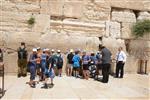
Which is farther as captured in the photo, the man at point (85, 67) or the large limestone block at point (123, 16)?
the large limestone block at point (123, 16)

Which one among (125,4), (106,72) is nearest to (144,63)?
(125,4)

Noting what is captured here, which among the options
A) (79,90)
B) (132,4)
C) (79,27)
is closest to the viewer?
(79,90)

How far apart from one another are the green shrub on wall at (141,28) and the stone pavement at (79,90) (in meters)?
3.12

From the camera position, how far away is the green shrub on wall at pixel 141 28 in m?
15.1

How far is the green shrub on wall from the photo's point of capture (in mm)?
15139

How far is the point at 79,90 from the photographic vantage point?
10.1m

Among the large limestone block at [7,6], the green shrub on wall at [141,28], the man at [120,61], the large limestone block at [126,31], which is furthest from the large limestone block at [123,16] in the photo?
the large limestone block at [7,6]

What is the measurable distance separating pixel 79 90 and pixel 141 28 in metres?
6.36

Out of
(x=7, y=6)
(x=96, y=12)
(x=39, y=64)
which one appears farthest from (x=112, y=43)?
(x=39, y=64)

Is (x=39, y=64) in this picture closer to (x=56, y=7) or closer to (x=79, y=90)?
(x=79, y=90)

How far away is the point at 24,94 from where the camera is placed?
9211 millimetres

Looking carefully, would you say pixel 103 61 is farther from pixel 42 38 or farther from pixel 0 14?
pixel 0 14

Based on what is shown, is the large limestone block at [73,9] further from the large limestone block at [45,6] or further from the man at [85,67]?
the man at [85,67]

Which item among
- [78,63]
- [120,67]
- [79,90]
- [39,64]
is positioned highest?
[39,64]
